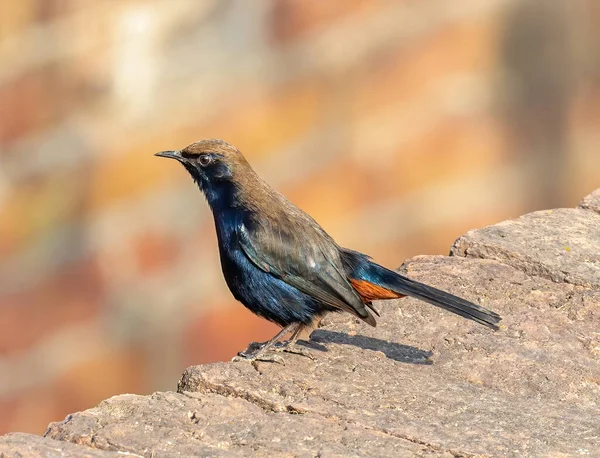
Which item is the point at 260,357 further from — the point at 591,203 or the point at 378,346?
the point at 591,203

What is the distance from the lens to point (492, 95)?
6.89 m

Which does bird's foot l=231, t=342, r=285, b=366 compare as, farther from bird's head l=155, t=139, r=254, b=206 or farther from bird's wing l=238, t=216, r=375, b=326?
bird's head l=155, t=139, r=254, b=206

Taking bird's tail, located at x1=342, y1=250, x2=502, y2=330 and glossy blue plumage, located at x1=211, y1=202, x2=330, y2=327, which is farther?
glossy blue plumage, located at x1=211, y1=202, x2=330, y2=327

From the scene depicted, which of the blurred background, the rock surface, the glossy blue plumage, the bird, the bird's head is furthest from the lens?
the blurred background

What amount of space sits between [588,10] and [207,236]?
226 centimetres

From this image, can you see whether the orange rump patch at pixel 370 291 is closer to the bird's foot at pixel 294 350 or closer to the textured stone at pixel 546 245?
the bird's foot at pixel 294 350

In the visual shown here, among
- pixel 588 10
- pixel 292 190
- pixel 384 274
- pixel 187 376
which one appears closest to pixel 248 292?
pixel 384 274

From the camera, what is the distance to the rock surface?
409cm

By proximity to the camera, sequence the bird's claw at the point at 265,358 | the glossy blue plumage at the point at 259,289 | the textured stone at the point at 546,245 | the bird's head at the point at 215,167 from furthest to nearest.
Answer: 1. the bird's head at the point at 215,167
2. the textured stone at the point at 546,245
3. the glossy blue plumage at the point at 259,289
4. the bird's claw at the point at 265,358

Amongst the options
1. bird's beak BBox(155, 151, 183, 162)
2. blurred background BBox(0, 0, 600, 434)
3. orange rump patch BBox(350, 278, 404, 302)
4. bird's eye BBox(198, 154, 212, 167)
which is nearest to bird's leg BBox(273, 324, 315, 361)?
orange rump patch BBox(350, 278, 404, 302)

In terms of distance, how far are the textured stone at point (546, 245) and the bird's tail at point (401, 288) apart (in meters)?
0.56

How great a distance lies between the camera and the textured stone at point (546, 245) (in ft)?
18.3

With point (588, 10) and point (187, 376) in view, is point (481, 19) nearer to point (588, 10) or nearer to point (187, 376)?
point (588, 10)

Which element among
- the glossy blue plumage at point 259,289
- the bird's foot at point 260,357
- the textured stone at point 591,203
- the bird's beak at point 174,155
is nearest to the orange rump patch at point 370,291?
the glossy blue plumage at point 259,289
